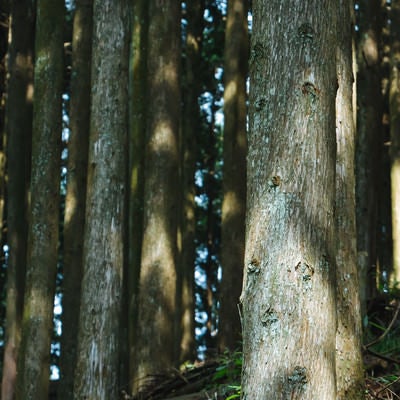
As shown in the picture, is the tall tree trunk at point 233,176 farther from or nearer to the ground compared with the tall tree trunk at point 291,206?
farther from the ground

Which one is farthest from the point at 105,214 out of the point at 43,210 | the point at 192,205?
the point at 192,205

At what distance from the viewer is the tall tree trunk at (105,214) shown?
7.86 meters

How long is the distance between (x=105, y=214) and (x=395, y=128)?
5.38 m

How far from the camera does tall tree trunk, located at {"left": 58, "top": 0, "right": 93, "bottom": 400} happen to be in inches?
424

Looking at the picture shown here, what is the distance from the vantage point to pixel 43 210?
380 inches

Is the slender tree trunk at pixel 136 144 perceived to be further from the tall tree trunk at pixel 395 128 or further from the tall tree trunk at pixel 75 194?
the tall tree trunk at pixel 395 128

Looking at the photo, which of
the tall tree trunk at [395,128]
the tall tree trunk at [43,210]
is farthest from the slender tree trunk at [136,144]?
the tall tree trunk at [395,128]

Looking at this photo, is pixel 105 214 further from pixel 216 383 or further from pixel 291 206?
pixel 291 206

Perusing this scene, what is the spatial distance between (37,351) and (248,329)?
5904 mm

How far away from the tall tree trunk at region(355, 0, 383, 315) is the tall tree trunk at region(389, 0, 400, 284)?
0.80 metres

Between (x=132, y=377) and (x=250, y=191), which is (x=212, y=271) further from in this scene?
(x=250, y=191)

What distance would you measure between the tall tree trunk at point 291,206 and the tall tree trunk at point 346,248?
1.44m

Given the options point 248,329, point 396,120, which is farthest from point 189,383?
point 396,120

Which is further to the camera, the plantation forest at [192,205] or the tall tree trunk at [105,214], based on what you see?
the tall tree trunk at [105,214]
